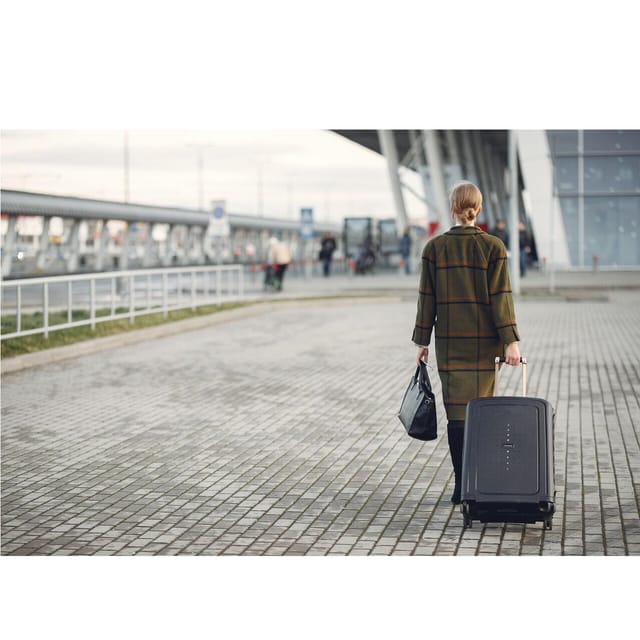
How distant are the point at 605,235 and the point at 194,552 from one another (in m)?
39.5

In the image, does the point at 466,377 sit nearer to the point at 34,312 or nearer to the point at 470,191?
the point at 470,191

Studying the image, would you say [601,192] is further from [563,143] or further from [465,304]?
[465,304]

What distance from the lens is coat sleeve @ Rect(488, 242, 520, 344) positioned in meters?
5.96

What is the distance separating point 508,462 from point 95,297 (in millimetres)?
12587

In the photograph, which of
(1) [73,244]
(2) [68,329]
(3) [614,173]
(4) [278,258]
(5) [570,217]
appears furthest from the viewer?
(1) [73,244]

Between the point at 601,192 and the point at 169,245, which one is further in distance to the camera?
the point at 169,245

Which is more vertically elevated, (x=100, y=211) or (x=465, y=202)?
(x=100, y=211)

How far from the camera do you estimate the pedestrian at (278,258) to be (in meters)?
31.8

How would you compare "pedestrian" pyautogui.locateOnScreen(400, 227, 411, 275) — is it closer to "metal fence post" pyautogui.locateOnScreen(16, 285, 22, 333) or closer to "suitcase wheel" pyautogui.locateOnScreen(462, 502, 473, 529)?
"metal fence post" pyautogui.locateOnScreen(16, 285, 22, 333)

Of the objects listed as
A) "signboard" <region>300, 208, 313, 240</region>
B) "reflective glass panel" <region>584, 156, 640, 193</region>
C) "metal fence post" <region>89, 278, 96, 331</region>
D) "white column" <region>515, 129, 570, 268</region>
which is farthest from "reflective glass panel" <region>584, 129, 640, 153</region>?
"metal fence post" <region>89, 278, 96, 331</region>

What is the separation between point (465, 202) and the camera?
19.8 ft

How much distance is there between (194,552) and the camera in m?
5.58

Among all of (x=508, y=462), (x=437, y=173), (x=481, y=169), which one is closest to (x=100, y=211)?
(x=437, y=173)
